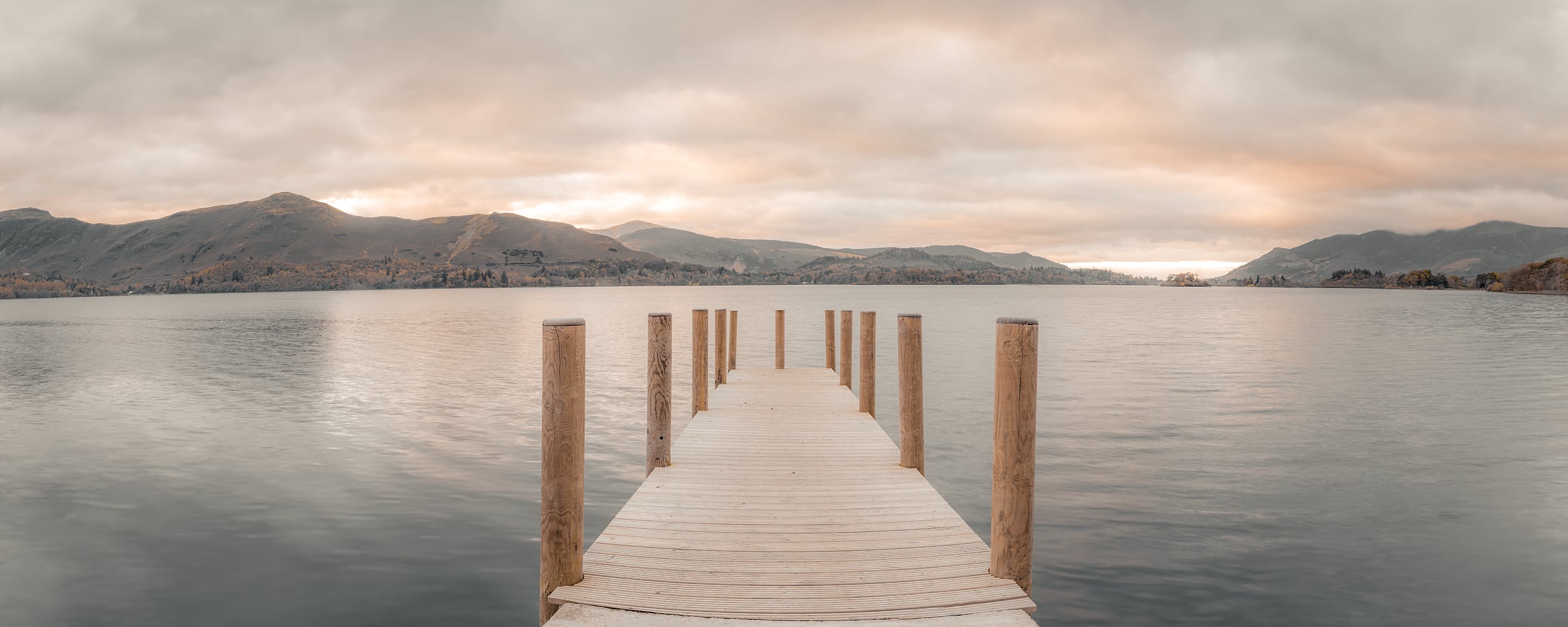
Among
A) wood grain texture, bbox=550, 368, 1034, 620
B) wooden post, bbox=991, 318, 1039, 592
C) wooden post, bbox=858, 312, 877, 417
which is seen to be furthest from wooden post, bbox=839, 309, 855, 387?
wooden post, bbox=991, 318, 1039, 592

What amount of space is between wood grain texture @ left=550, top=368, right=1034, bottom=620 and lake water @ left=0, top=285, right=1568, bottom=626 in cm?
211

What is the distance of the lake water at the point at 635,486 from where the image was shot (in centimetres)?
816

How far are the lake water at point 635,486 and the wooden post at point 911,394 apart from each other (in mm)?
1898

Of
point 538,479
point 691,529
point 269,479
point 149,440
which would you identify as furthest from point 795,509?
point 149,440

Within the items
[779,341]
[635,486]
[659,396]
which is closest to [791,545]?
[659,396]

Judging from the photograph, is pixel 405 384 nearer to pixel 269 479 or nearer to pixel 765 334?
pixel 269 479

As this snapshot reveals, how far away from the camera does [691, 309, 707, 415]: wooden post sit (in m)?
13.4

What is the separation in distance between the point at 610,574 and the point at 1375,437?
1863cm

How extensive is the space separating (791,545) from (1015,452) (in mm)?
1945

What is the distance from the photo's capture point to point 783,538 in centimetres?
629

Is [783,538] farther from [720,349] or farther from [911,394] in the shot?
[720,349]

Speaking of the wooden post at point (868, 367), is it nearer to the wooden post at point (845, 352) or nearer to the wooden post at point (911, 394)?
the wooden post at point (911, 394)

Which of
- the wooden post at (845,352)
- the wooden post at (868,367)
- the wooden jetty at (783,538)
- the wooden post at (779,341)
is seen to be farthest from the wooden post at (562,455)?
the wooden post at (779,341)

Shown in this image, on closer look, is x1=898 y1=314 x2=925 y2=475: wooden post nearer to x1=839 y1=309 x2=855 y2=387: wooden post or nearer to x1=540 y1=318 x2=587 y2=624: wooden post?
x1=540 y1=318 x2=587 y2=624: wooden post
